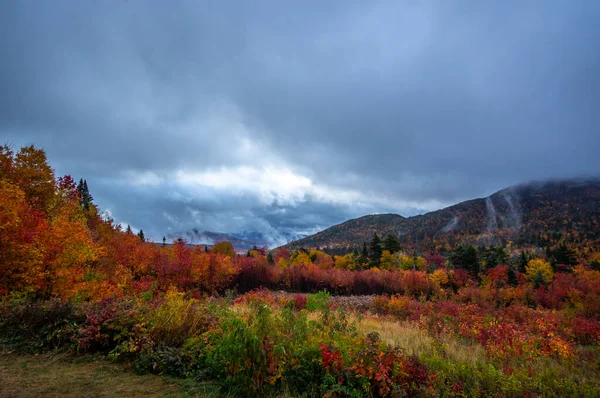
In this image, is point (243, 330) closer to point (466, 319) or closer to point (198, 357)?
point (198, 357)

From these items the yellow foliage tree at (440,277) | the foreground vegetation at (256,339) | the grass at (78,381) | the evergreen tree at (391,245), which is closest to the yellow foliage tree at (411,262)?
the evergreen tree at (391,245)

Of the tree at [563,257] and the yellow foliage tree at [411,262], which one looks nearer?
the tree at [563,257]

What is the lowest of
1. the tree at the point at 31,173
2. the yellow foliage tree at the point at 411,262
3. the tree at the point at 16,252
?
the yellow foliage tree at the point at 411,262

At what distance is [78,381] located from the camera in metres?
4.96

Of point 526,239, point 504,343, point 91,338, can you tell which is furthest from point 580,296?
point 526,239

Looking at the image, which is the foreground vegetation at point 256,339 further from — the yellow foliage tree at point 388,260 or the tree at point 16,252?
the yellow foliage tree at point 388,260

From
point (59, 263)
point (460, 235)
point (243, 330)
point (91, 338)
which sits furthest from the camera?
point (460, 235)

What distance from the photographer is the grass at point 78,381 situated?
15.1ft

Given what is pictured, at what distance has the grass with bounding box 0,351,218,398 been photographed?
4.60 meters

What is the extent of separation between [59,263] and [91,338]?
232 inches

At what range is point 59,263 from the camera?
10.4 metres

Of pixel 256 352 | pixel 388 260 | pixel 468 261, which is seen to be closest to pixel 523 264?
pixel 468 261

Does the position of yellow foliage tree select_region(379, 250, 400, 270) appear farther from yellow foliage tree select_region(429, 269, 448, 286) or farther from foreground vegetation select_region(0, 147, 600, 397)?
foreground vegetation select_region(0, 147, 600, 397)

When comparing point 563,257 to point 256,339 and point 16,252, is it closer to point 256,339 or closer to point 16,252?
point 256,339
